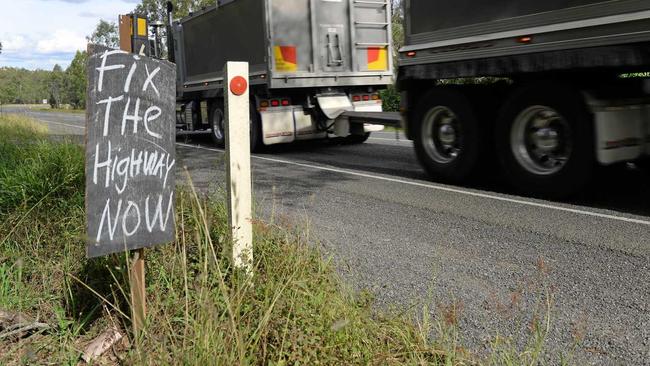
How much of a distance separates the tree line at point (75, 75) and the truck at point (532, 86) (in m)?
1.96

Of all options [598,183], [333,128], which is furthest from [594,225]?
[333,128]

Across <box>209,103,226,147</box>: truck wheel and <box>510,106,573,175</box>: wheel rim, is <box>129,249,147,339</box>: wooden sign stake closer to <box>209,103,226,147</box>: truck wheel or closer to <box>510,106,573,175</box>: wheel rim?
<box>510,106,573,175</box>: wheel rim

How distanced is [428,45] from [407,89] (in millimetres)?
908

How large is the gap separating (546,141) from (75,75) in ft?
238

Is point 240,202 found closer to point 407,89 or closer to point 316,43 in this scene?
point 407,89

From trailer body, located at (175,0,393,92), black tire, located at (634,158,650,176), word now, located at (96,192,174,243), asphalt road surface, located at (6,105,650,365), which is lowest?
asphalt road surface, located at (6,105,650,365)

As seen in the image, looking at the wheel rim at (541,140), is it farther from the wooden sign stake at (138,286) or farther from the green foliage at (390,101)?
the green foliage at (390,101)

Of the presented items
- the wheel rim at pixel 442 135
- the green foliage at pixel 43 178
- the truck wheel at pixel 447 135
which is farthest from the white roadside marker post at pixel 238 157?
the wheel rim at pixel 442 135

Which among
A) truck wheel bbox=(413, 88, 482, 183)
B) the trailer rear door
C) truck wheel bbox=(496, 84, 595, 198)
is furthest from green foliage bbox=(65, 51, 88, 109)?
truck wheel bbox=(496, 84, 595, 198)

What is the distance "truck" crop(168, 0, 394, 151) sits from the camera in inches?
426

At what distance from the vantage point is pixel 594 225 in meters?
5.28

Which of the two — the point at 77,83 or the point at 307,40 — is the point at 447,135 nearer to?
the point at 307,40

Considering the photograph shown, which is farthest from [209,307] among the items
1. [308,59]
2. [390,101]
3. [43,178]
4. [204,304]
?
[390,101]

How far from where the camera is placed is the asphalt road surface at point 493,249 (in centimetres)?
322
